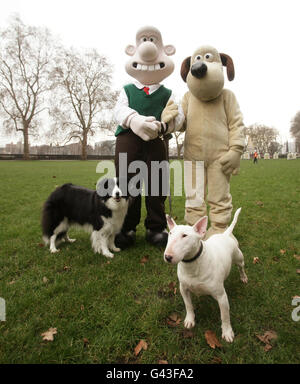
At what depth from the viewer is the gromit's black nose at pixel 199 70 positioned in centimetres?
264

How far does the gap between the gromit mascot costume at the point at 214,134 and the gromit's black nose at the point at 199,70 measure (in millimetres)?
97

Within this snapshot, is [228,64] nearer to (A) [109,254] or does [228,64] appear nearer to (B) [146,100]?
(B) [146,100]

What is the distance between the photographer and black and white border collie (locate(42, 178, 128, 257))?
3369mm

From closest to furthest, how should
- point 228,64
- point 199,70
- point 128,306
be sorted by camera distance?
point 128,306 < point 199,70 < point 228,64

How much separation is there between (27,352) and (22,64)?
35.9 meters

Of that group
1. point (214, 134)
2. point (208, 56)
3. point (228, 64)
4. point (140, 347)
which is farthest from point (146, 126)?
point (140, 347)

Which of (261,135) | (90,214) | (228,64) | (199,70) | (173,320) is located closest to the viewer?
(173,320)

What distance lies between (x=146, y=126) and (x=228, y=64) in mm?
1380

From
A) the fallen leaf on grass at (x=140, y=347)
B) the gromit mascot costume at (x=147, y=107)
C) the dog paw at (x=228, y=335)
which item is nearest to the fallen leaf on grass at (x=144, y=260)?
the gromit mascot costume at (x=147, y=107)

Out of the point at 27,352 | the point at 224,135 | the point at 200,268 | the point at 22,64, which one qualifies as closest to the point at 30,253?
the point at 27,352

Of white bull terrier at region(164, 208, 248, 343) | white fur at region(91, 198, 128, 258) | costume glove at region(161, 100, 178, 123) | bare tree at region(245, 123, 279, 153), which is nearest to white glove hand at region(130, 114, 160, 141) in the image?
costume glove at region(161, 100, 178, 123)

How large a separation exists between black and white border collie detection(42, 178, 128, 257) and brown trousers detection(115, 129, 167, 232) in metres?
0.26

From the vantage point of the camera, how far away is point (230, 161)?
2.92 meters
